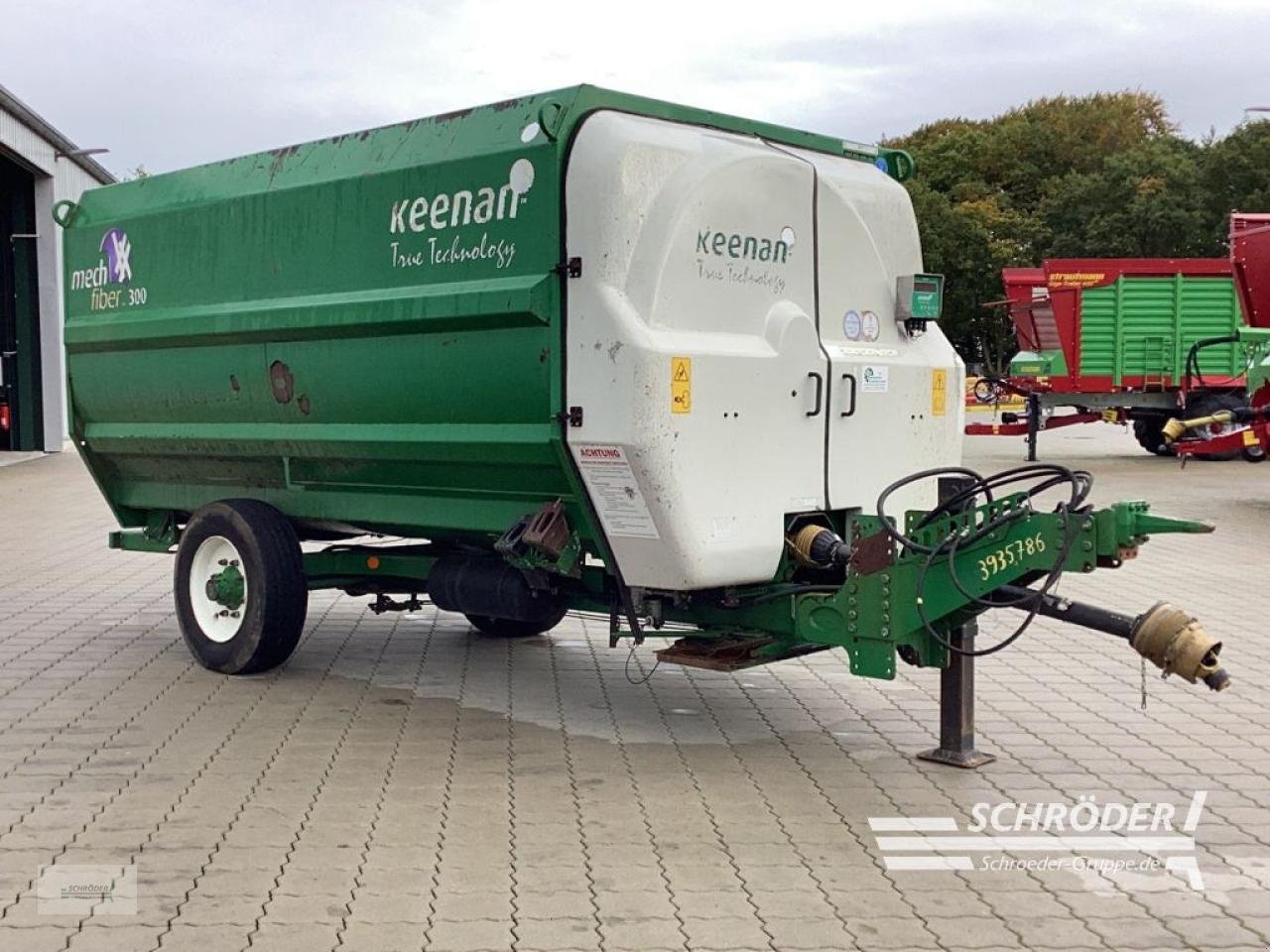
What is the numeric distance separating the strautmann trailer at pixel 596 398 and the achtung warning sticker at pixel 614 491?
12 millimetres

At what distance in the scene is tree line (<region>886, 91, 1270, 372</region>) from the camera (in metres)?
49.8

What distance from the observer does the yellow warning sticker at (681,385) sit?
19.1 feet

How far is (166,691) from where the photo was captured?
24.5 ft

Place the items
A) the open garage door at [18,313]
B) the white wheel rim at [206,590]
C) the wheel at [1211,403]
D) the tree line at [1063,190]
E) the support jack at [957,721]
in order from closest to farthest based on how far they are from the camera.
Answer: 1. the support jack at [957,721]
2. the white wheel rim at [206,590]
3. the wheel at [1211,403]
4. the open garage door at [18,313]
5. the tree line at [1063,190]

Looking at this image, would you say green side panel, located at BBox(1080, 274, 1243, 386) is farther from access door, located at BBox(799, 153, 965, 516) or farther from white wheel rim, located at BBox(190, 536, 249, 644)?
white wheel rim, located at BBox(190, 536, 249, 644)

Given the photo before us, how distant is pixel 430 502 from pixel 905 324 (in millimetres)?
2412

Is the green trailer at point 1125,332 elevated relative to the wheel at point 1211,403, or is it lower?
elevated

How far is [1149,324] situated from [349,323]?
17645mm

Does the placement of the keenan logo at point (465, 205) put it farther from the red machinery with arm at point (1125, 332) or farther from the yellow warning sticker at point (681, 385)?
the red machinery with arm at point (1125, 332)

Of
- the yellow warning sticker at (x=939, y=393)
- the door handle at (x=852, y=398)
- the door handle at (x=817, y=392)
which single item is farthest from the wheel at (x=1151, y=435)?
the door handle at (x=817, y=392)

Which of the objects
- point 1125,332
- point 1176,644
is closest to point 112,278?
point 1176,644

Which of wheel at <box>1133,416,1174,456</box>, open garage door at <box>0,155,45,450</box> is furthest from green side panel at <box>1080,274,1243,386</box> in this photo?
open garage door at <box>0,155,45,450</box>

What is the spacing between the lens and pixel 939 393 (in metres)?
7.14

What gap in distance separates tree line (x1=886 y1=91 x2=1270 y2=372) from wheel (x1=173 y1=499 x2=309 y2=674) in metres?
38.3
